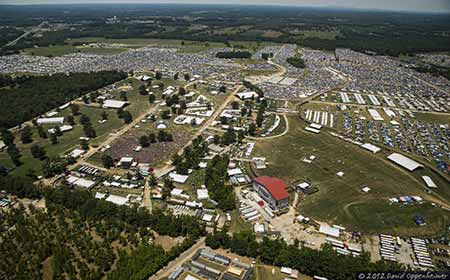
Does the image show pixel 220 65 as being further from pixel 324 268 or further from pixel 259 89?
pixel 324 268

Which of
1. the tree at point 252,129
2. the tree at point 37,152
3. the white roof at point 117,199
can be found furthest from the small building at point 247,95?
the tree at point 37,152

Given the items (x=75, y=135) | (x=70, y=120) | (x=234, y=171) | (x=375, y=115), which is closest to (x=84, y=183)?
(x=75, y=135)

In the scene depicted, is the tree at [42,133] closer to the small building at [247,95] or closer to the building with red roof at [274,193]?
the building with red roof at [274,193]

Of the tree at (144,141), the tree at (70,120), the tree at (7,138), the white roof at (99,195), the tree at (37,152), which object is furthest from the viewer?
the tree at (70,120)

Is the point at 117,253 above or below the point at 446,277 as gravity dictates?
below

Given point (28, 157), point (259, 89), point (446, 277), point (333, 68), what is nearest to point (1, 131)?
point (28, 157)

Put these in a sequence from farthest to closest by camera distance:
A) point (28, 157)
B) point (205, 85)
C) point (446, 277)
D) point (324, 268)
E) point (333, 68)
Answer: point (333, 68), point (205, 85), point (28, 157), point (324, 268), point (446, 277)

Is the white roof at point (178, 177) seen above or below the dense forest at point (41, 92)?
below
